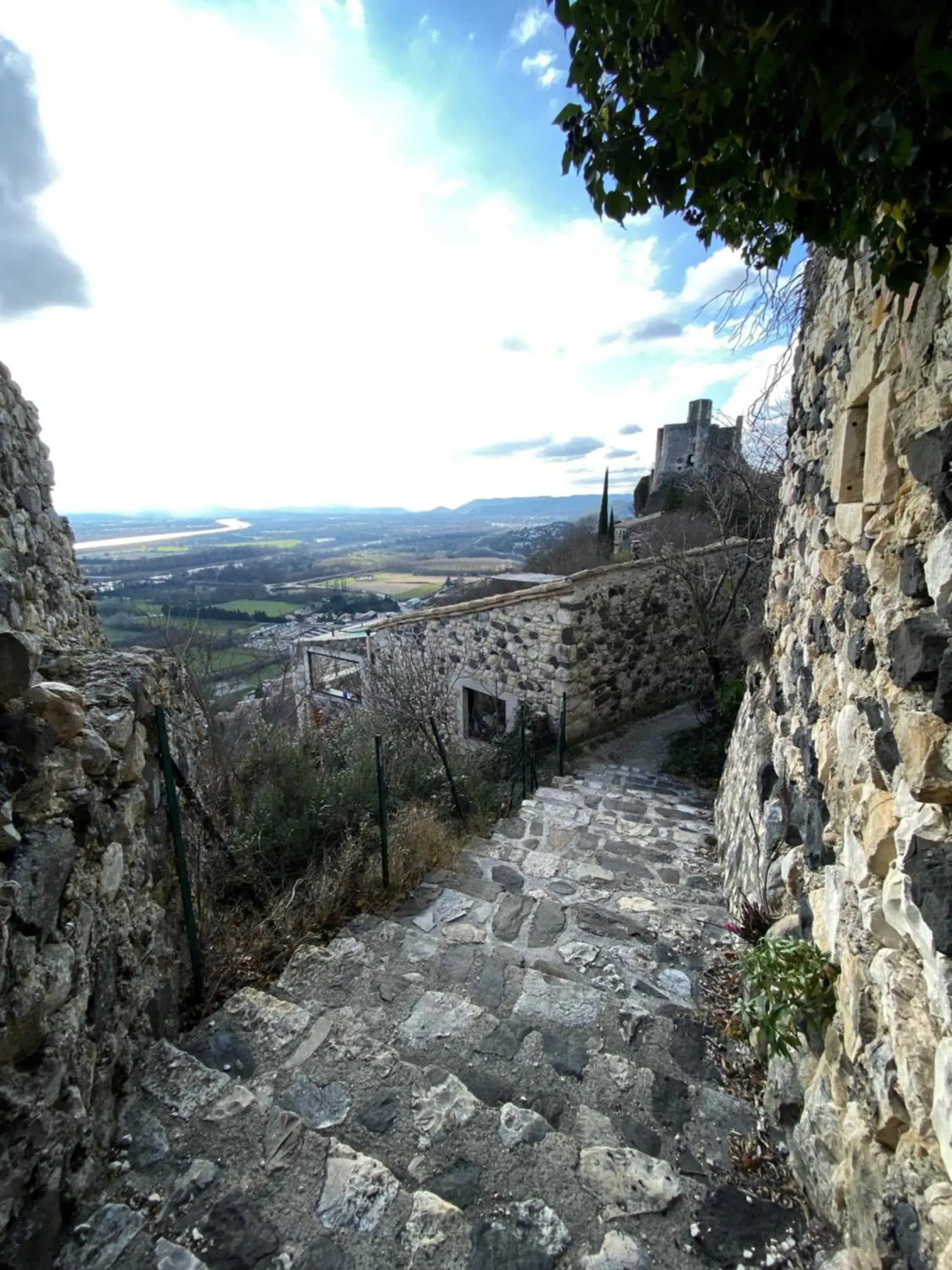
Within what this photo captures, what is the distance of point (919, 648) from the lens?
1314 millimetres

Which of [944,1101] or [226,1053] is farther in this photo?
[226,1053]

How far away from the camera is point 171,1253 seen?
1.36 m

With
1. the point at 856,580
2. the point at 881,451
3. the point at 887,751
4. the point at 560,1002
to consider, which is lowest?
the point at 560,1002

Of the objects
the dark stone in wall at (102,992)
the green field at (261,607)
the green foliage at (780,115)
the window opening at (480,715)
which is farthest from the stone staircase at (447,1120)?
the green field at (261,607)

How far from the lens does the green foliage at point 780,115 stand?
0.93 m

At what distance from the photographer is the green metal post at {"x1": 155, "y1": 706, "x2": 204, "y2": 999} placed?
218 cm

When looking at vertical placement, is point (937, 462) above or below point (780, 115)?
below

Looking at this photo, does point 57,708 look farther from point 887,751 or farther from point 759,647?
point 759,647

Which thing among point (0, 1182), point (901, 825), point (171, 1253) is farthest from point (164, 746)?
point (901, 825)

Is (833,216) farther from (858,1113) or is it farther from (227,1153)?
(227,1153)

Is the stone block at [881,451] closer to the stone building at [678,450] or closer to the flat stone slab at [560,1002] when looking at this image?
the flat stone slab at [560,1002]

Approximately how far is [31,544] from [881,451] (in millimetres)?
3680

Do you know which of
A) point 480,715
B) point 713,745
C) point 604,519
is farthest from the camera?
point 604,519

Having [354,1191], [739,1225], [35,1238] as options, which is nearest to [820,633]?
[739,1225]
